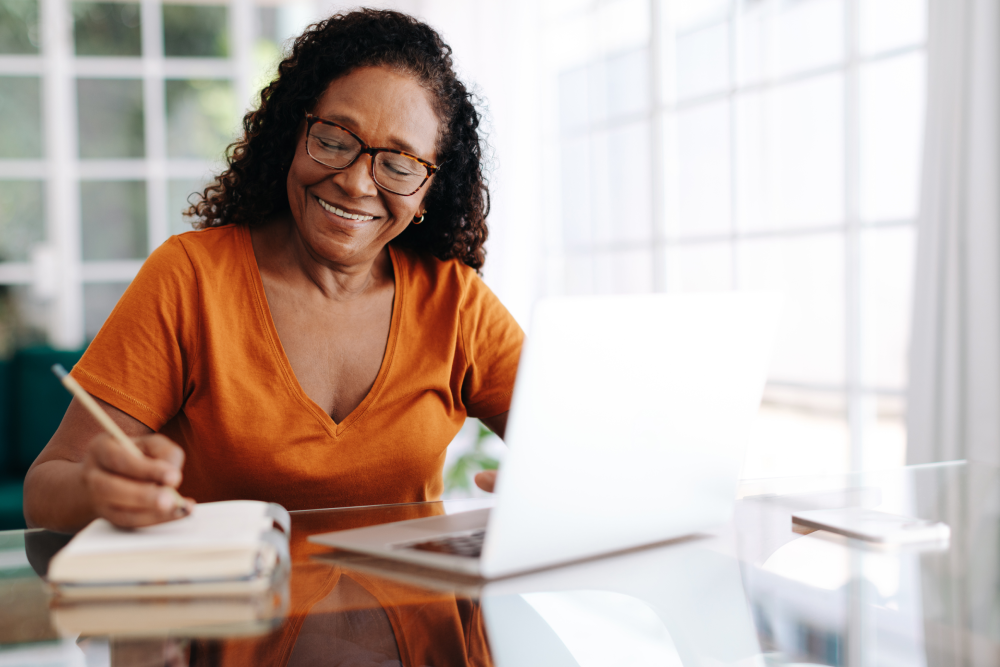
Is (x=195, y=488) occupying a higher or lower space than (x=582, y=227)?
lower

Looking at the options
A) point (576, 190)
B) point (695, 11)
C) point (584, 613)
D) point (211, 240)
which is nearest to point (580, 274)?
point (576, 190)

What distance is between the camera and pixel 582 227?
12.8ft

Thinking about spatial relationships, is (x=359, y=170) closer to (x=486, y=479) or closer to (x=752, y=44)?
(x=486, y=479)

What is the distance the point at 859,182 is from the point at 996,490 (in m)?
1.40

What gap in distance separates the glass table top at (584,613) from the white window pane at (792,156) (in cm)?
173

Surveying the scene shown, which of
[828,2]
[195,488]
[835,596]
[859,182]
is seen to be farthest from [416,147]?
[828,2]

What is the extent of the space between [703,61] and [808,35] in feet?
1.61

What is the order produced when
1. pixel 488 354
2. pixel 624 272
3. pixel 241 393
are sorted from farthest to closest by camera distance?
pixel 624 272 < pixel 488 354 < pixel 241 393

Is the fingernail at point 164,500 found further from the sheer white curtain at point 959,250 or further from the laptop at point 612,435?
the sheer white curtain at point 959,250

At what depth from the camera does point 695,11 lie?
305 centimetres

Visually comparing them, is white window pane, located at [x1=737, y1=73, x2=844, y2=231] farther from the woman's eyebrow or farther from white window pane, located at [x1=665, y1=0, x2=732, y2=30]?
the woman's eyebrow

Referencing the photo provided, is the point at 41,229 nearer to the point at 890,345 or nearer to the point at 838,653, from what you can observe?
the point at 890,345

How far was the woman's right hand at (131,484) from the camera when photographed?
79 centimetres

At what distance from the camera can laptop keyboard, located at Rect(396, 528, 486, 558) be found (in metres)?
0.88
